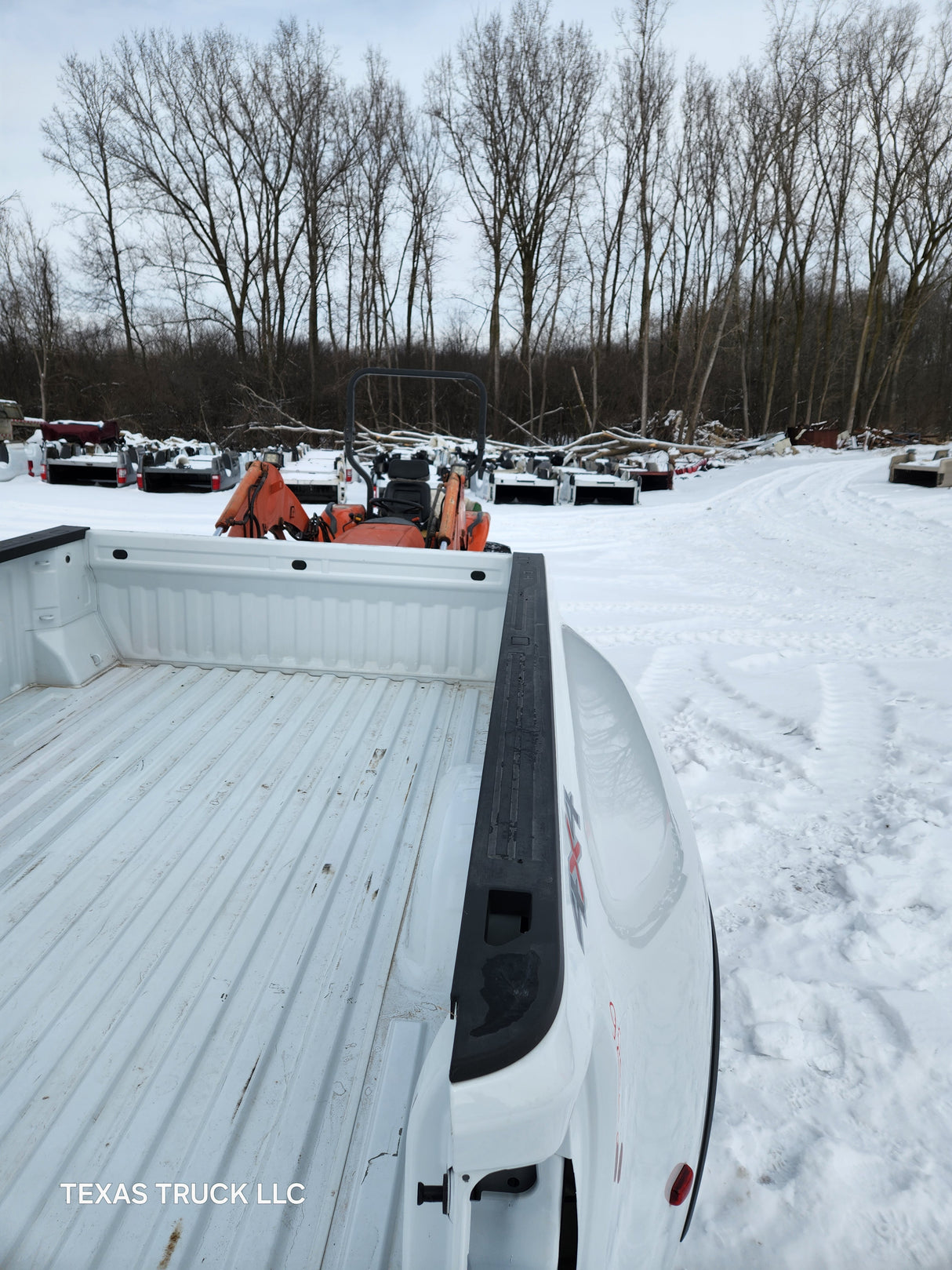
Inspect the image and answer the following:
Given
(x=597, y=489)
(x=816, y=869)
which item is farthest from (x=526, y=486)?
(x=816, y=869)

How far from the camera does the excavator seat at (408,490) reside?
17.2ft

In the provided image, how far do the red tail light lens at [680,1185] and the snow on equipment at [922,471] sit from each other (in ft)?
43.2

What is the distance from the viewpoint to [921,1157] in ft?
5.59

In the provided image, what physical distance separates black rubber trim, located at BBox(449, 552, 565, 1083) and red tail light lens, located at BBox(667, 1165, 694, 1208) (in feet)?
1.92

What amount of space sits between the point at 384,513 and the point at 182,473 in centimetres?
788

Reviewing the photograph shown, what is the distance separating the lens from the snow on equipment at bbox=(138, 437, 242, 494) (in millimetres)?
11805

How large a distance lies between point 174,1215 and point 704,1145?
0.90 meters

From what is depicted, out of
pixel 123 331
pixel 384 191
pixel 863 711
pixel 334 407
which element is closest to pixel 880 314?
pixel 384 191

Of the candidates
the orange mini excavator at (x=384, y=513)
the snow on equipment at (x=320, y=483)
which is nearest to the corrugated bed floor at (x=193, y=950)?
the orange mini excavator at (x=384, y=513)

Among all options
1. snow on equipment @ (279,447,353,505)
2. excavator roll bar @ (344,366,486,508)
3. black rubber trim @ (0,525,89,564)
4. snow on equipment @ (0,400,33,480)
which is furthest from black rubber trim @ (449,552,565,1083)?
snow on equipment @ (0,400,33,480)

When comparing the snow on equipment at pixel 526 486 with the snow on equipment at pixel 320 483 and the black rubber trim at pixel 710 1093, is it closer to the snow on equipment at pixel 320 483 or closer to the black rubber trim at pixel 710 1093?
the snow on equipment at pixel 320 483

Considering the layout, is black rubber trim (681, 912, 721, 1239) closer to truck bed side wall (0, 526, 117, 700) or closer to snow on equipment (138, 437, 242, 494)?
truck bed side wall (0, 526, 117, 700)

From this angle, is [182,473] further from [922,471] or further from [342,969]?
[922,471]

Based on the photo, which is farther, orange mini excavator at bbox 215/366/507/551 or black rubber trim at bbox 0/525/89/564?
orange mini excavator at bbox 215/366/507/551
